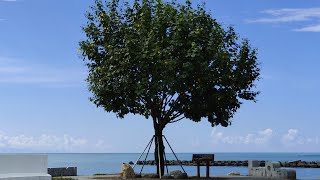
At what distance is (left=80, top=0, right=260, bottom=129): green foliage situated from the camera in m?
26.3

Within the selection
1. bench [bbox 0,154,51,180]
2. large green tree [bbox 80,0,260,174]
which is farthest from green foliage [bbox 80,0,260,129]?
bench [bbox 0,154,51,180]

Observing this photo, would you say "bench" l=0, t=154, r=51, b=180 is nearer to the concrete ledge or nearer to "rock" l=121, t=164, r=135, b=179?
the concrete ledge

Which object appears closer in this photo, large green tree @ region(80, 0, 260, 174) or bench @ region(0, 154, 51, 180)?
bench @ region(0, 154, 51, 180)

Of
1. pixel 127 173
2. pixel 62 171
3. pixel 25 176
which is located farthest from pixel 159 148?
pixel 25 176

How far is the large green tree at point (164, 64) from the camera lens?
26.3 metres

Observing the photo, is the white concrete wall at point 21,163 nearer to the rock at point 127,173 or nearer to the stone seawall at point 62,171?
the rock at point 127,173

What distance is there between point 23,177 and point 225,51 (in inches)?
493

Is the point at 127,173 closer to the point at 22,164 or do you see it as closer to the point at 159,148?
the point at 159,148

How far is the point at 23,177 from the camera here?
1830 centimetres

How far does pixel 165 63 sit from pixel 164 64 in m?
0.14

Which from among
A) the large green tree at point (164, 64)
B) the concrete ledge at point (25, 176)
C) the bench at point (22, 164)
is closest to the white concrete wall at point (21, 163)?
the bench at point (22, 164)

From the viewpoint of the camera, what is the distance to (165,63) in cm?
2573

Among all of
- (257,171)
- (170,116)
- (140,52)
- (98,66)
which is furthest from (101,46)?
(257,171)

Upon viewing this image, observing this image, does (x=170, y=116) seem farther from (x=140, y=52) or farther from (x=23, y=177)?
(x=23, y=177)
